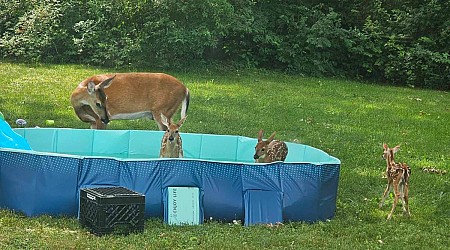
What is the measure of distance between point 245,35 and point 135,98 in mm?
11865

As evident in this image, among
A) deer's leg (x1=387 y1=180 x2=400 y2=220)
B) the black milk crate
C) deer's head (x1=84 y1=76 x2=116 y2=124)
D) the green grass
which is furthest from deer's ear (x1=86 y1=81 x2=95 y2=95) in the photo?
deer's leg (x1=387 y1=180 x2=400 y2=220)

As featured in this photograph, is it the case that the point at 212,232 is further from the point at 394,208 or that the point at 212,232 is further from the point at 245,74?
the point at 245,74

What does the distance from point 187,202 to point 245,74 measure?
43.5ft

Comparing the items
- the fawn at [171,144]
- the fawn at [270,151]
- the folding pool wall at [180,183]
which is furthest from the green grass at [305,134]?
the fawn at [171,144]

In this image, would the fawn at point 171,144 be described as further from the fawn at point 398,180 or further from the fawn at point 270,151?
the fawn at point 398,180

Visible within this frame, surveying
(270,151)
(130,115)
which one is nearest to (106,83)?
(130,115)

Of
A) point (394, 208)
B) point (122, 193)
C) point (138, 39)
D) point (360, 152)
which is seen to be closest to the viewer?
point (122, 193)

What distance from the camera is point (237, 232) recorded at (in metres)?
6.43

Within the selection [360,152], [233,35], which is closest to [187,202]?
[360,152]

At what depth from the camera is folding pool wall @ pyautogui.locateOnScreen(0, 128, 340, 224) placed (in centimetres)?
661

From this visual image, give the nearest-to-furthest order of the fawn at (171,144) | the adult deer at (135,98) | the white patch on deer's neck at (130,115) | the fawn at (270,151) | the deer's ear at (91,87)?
1. the fawn at (270,151)
2. the fawn at (171,144)
3. the deer's ear at (91,87)
4. the adult deer at (135,98)
5. the white patch on deer's neck at (130,115)

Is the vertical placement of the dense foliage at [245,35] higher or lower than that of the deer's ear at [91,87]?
lower

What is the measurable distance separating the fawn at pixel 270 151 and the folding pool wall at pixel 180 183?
992 millimetres

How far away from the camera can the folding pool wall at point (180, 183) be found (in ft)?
21.7
